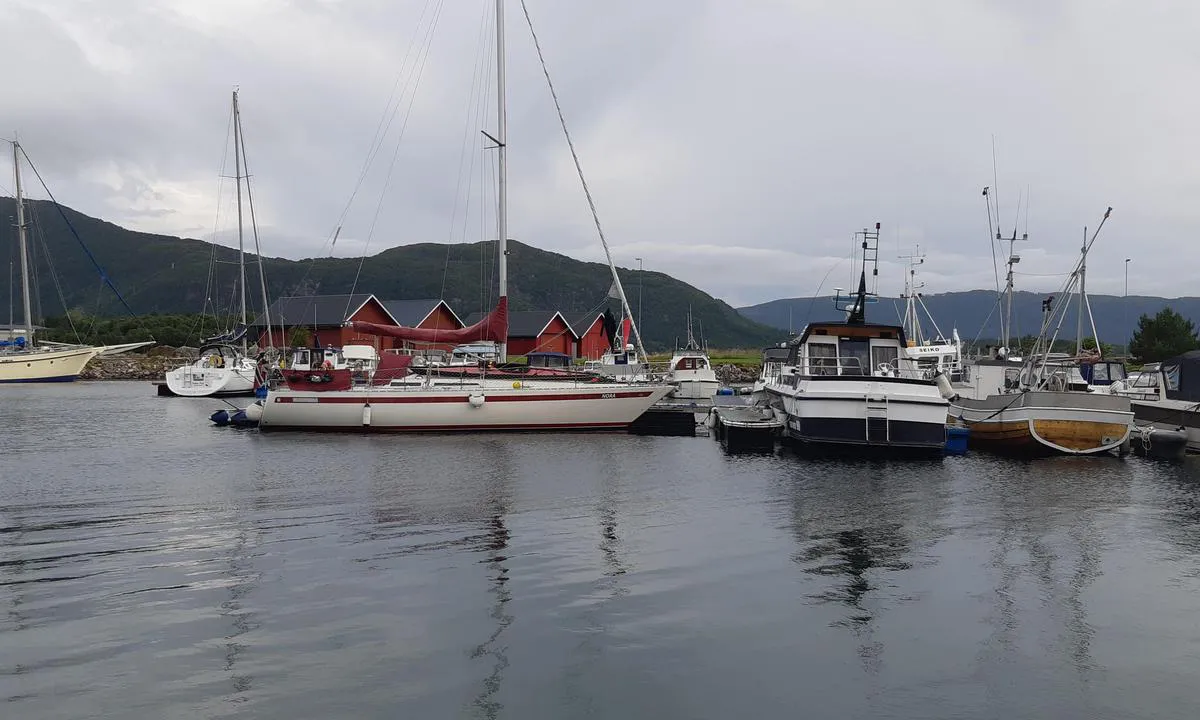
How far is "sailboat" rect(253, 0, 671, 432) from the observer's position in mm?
32938

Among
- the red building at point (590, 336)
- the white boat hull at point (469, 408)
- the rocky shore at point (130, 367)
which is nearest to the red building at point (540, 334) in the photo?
the red building at point (590, 336)

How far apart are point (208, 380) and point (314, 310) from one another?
16303 millimetres

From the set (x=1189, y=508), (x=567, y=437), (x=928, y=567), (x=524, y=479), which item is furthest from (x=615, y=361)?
(x=928, y=567)

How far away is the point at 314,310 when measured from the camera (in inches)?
2997

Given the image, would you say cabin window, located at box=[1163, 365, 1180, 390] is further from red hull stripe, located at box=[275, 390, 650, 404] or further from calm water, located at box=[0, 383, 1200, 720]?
red hull stripe, located at box=[275, 390, 650, 404]

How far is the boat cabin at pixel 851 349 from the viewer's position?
29406mm

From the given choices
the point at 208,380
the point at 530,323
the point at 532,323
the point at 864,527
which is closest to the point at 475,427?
the point at 864,527

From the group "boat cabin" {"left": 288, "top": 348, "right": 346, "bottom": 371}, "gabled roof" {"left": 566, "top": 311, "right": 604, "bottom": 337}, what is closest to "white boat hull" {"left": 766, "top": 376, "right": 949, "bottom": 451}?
"boat cabin" {"left": 288, "top": 348, "right": 346, "bottom": 371}

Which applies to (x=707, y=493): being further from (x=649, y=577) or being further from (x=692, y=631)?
(x=692, y=631)

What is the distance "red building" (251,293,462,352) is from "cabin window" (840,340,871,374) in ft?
162

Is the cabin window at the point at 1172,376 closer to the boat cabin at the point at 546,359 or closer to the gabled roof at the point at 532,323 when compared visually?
the boat cabin at the point at 546,359

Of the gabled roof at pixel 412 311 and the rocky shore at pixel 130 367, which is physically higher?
the gabled roof at pixel 412 311

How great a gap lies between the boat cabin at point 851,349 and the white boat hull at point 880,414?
2879 mm

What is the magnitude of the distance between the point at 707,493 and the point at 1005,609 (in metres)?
9.85
